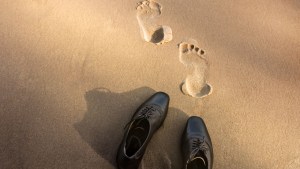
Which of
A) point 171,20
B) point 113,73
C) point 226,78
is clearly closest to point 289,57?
point 226,78

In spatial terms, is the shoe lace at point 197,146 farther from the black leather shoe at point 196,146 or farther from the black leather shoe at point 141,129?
the black leather shoe at point 141,129

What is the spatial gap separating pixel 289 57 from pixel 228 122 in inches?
25.7

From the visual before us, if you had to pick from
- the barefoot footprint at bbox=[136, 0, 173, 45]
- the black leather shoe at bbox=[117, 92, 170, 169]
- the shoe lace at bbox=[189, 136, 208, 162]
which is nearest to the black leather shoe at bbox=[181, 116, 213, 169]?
the shoe lace at bbox=[189, 136, 208, 162]

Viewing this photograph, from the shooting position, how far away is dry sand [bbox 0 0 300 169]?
65.7 inches

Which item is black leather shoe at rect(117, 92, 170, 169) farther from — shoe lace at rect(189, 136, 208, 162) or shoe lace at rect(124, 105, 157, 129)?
shoe lace at rect(189, 136, 208, 162)

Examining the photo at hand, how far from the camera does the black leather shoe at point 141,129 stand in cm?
152

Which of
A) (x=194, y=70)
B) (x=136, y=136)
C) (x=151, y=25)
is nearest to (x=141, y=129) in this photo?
(x=136, y=136)

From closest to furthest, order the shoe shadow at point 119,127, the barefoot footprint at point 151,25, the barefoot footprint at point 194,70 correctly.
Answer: the shoe shadow at point 119,127
the barefoot footprint at point 194,70
the barefoot footprint at point 151,25

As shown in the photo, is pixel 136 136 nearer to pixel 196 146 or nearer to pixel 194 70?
pixel 196 146

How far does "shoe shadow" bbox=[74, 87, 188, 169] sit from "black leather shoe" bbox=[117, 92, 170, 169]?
0.06 meters

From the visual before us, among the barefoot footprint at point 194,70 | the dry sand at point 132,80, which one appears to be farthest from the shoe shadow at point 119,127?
the barefoot footprint at point 194,70

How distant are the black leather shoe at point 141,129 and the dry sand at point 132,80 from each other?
0.23 ft

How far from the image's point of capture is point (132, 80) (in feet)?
6.12

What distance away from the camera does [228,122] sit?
177 centimetres
